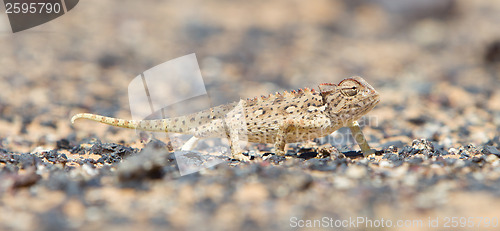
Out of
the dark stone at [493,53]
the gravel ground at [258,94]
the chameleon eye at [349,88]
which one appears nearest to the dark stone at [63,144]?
the gravel ground at [258,94]

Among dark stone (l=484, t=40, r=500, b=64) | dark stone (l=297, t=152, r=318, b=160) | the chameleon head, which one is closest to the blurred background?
dark stone (l=484, t=40, r=500, b=64)

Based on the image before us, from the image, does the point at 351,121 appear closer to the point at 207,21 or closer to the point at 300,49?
the point at 300,49

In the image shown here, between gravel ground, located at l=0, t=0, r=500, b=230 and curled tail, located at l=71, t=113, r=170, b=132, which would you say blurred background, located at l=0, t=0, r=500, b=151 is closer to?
gravel ground, located at l=0, t=0, r=500, b=230

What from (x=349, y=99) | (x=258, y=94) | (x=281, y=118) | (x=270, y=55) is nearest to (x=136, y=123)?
(x=281, y=118)

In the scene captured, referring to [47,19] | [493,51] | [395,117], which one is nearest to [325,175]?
[395,117]

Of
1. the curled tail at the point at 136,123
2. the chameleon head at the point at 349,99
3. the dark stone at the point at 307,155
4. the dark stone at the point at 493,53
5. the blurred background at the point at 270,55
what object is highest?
the blurred background at the point at 270,55

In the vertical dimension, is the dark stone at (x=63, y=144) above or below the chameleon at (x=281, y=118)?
above

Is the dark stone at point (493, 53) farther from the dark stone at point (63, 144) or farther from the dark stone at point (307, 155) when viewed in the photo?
the dark stone at point (63, 144)
